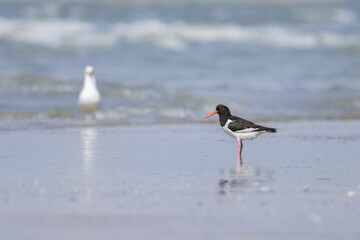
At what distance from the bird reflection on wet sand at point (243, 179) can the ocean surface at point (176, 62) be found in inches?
194

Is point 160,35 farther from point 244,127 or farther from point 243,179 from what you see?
point 243,179

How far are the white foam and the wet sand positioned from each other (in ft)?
51.3

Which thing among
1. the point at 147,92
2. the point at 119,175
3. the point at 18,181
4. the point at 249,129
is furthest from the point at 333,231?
the point at 147,92

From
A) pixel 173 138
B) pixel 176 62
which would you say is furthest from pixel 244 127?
pixel 176 62

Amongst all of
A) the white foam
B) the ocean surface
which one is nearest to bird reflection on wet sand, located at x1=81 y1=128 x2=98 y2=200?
the ocean surface

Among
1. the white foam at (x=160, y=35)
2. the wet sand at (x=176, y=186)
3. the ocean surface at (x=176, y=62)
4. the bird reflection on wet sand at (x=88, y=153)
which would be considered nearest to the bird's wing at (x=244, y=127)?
the wet sand at (x=176, y=186)

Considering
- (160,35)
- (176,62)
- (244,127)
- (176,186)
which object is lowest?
(176,186)

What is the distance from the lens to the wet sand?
491 centimetres

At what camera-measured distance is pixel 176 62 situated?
21.6 m

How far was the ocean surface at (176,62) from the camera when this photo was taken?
44.2ft

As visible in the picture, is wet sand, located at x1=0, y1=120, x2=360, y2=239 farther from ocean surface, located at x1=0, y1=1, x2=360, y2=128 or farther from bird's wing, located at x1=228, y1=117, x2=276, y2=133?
ocean surface, located at x1=0, y1=1, x2=360, y2=128

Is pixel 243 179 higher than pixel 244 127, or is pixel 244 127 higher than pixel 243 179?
pixel 244 127

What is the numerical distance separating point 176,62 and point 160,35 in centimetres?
608

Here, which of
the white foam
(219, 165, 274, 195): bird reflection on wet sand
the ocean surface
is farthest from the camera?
the white foam
